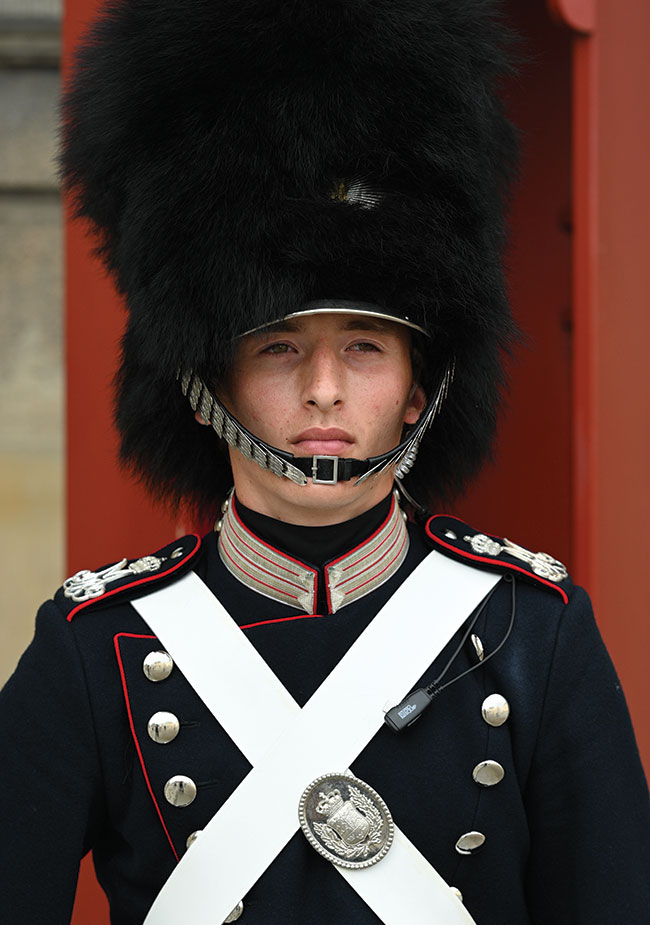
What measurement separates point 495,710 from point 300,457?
0.46 m

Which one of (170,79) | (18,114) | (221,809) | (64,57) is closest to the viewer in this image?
(221,809)

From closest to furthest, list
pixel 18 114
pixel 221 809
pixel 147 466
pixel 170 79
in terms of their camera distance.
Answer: pixel 221 809 → pixel 170 79 → pixel 147 466 → pixel 18 114

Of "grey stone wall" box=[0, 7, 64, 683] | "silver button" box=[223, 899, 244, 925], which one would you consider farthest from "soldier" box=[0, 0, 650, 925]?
"grey stone wall" box=[0, 7, 64, 683]

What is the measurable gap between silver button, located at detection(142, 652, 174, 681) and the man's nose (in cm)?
44

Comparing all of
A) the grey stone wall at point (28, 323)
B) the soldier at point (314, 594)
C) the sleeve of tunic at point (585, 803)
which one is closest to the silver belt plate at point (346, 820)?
the soldier at point (314, 594)

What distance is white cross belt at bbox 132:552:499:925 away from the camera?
6.17ft

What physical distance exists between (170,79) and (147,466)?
68 centimetres

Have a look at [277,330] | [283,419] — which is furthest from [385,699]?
[277,330]

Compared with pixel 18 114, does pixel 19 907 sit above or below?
below

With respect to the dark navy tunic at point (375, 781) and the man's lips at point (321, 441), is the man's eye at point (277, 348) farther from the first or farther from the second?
the dark navy tunic at point (375, 781)

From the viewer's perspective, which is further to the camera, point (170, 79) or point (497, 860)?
point (170, 79)

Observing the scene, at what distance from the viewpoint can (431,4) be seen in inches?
83.6

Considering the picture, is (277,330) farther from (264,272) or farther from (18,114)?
(18,114)

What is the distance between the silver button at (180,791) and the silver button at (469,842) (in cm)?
38
